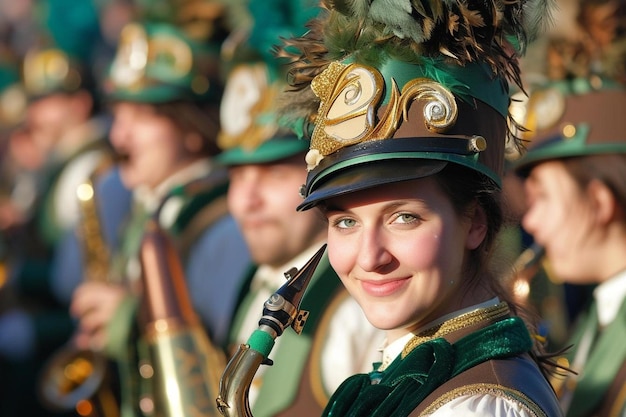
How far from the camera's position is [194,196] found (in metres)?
6.21

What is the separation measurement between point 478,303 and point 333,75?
0.60 meters

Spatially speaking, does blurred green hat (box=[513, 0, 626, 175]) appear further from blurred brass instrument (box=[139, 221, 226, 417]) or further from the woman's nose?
the woman's nose

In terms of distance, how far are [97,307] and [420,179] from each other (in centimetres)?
398

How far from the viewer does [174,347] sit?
471 centimetres

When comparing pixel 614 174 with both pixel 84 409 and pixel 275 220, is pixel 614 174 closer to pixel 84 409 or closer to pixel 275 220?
pixel 275 220

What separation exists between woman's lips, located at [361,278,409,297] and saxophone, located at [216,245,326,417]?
20cm

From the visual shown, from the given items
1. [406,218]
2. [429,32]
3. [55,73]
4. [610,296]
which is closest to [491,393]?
[406,218]

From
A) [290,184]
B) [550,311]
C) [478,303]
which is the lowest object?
[550,311]

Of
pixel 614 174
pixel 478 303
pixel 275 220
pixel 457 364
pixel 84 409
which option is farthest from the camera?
pixel 84 409

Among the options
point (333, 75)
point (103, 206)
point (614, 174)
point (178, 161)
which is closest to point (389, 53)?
point (333, 75)

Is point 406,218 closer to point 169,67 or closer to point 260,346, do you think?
point 260,346

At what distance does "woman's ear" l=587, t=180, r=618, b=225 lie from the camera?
14.5 ft

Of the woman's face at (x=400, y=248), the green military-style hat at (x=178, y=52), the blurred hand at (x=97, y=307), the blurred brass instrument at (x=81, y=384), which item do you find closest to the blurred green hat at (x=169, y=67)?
the green military-style hat at (x=178, y=52)

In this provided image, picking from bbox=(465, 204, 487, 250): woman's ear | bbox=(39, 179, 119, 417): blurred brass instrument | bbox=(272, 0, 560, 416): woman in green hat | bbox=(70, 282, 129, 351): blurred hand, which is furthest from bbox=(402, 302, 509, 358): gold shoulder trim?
bbox=(70, 282, 129, 351): blurred hand
